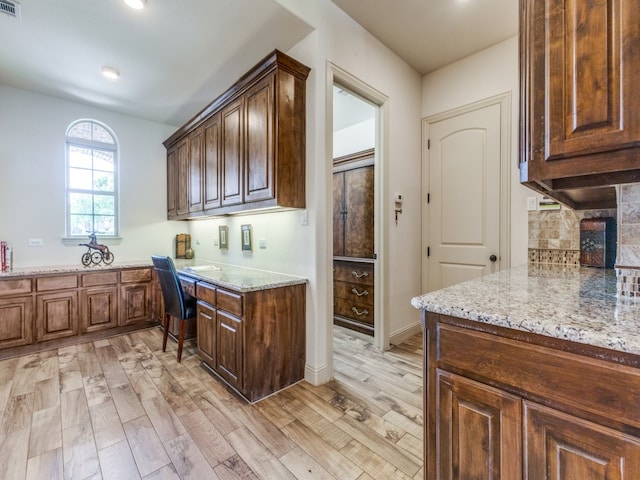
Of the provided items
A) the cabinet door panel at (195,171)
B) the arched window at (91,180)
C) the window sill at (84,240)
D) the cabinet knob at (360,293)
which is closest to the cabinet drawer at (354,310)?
the cabinet knob at (360,293)

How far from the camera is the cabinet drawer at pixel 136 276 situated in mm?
3494

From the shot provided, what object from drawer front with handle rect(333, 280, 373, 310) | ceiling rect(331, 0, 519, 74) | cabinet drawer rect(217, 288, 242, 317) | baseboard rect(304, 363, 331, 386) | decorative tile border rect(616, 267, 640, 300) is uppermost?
ceiling rect(331, 0, 519, 74)

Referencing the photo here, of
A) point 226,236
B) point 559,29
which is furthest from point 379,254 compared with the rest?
point 559,29

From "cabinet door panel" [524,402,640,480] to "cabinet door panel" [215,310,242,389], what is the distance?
1693 millimetres

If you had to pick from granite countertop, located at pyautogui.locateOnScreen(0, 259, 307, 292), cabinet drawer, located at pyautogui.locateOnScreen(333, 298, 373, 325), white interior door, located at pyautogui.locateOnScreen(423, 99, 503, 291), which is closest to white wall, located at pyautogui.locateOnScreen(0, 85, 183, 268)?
granite countertop, located at pyautogui.locateOnScreen(0, 259, 307, 292)

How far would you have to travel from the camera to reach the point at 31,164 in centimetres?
334

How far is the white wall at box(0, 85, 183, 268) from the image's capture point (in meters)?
3.23

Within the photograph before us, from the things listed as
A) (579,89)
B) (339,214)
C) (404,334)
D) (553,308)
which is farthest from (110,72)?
(404,334)

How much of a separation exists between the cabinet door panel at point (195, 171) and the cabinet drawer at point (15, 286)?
1.74 metres

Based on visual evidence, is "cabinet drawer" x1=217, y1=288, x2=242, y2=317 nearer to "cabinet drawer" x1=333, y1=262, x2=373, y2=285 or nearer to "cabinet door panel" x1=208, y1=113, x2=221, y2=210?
"cabinet door panel" x1=208, y1=113, x2=221, y2=210

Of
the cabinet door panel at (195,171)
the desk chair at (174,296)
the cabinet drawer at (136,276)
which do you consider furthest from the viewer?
the cabinet drawer at (136,276)

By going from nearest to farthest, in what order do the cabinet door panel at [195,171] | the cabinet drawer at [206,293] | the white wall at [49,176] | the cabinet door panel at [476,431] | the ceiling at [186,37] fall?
1. the cabinet door panel at [476,431]
2. the ceiling at [186,37]
3. the cabinet drawer at [206,293]
4. the white wall at [49,176]
5. the cabinet door panel at [195,171]

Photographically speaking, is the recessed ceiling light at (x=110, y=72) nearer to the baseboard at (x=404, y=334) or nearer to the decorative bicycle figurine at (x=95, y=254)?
the decorative bicycle figurine at (x=95, y=254)

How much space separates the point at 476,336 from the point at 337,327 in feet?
9.08
